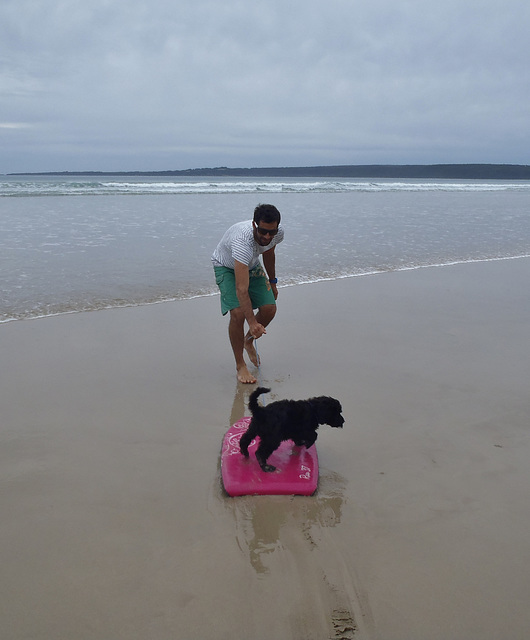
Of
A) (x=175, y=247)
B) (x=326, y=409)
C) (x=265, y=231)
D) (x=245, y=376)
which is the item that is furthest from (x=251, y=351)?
(x=175, y=247)

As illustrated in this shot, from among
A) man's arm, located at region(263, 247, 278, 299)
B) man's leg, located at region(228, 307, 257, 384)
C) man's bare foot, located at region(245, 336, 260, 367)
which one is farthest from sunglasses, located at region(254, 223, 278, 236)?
man's bare foot, located at region(245, 336, 260, 367)

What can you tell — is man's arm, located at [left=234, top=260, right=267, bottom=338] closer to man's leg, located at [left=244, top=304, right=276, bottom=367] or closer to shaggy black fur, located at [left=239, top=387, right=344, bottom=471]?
man's leg, located at [left=244, top=304, right=276, bottom=367]

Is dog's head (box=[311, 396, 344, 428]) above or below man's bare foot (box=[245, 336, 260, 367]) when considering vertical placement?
above

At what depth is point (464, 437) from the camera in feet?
12.5

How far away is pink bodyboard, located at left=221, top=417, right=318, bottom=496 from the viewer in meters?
3.14

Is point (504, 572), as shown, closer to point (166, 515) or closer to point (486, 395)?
point (166, 515)

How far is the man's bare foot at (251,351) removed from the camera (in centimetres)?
534

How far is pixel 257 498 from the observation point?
3117mm

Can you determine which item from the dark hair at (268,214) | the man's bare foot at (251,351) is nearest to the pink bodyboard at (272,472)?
the man's bare foot at (251,351)

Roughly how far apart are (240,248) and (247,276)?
272mm

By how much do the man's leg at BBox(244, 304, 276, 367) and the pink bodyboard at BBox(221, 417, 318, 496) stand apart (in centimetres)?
176

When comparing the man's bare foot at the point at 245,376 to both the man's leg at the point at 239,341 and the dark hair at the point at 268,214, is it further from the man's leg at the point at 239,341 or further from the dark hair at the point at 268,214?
the dark hair at the point at 268,214

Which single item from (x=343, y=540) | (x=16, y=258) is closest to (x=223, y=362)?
(x=343, y=540)

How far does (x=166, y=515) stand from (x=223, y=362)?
8.17 ft
